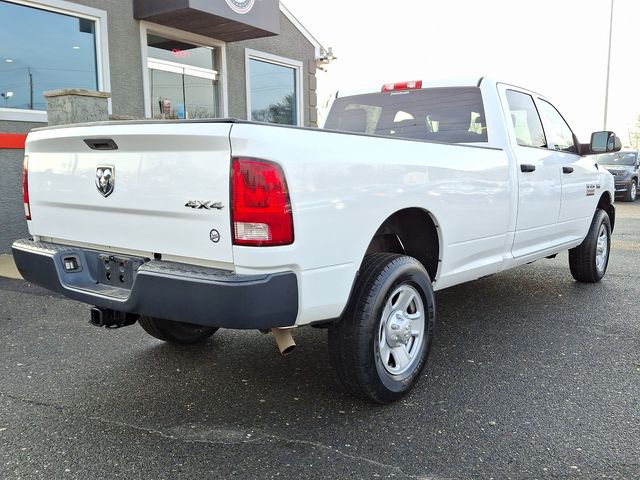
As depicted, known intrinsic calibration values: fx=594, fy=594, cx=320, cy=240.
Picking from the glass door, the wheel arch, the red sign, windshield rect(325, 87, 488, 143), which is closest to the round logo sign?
the glass door

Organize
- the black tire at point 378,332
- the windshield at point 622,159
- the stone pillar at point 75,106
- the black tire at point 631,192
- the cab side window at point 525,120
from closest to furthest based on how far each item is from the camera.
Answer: the black tire at point 378,332
the cab side window at point 525,120
the stone pillar at point 75,106
the black tire at point 631,192
the windshield at point 622,159

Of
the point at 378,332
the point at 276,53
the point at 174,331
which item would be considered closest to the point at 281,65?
the point at 276,53

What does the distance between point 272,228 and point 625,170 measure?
64.5ft

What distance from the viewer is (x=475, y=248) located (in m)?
3.99

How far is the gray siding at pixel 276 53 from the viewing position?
36.6 ft

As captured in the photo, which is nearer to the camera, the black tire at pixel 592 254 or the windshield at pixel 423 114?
the windshield at pixel 423 114

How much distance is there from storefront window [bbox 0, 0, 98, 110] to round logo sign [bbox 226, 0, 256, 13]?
2129 mm

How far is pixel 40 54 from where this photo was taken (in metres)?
8.48

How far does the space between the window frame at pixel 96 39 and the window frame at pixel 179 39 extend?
2.17ft

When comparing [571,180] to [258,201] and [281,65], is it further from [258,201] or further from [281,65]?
[281,65]

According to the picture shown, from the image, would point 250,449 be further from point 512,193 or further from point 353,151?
point 512,193

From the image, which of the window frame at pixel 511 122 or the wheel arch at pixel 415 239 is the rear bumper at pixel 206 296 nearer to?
the wheel arch at pixel 415 239

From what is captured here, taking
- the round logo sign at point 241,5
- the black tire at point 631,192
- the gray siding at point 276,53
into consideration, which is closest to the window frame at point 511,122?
the round logo sign at point 241,5

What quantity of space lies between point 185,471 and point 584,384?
2.36 metres
